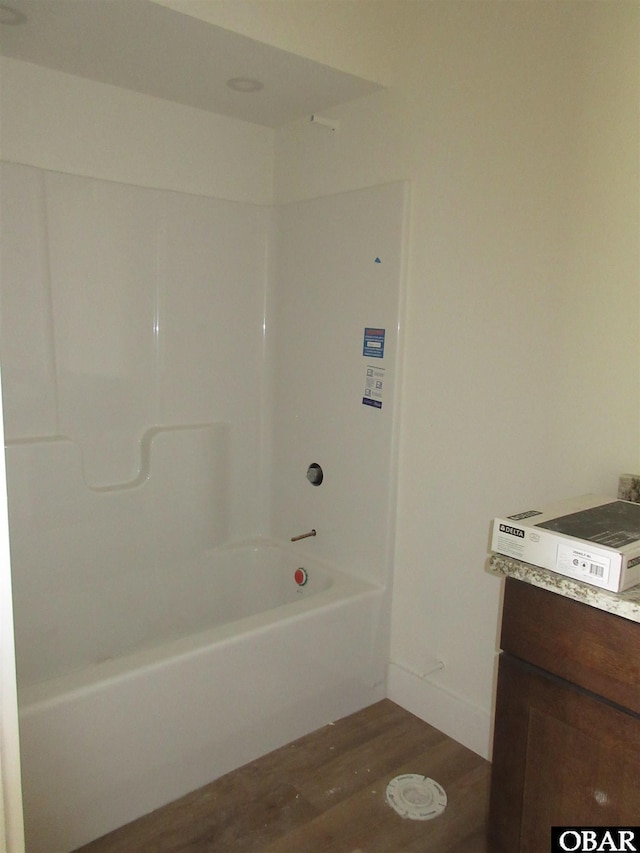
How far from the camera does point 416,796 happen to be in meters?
1.91

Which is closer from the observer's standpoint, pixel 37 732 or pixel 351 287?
pixel 37 732

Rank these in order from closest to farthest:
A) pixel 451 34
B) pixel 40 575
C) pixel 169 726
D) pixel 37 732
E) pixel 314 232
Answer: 1. pixel 37 732
2. pixel 169 726
3. pixel 451 34
4. pixel 40 575
5. pixel 314 232

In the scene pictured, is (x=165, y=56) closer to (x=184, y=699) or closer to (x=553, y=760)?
(x=184, y=699)

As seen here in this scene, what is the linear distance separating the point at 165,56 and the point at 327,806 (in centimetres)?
227

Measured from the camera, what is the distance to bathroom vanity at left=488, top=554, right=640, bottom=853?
46.4 inches

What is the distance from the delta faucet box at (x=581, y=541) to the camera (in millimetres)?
1189

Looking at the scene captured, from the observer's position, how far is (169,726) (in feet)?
5.90

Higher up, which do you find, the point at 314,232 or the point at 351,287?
the point at 314,232

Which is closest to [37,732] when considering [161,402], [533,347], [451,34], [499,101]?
[161,402]

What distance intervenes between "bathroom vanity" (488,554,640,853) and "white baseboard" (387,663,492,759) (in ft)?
2.14

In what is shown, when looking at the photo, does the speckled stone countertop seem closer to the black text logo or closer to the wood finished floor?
the black text logo

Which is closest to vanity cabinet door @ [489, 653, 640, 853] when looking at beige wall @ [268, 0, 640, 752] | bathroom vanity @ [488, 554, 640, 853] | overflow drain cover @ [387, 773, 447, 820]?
bathroom vanity @ [488, 554, 640, 853]

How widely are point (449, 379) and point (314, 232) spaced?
0.83 meters

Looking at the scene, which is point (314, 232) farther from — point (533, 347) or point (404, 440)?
point (533, 347)
